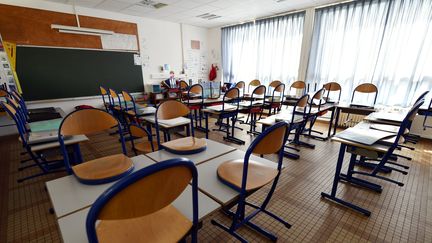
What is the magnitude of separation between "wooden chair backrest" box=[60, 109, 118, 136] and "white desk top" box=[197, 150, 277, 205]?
0.82 meters

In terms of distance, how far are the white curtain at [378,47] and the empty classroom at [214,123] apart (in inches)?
0.9

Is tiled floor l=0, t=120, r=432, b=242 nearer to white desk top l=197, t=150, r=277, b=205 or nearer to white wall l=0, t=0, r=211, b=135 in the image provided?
white desk top l=197, t=150, r=277, b=205

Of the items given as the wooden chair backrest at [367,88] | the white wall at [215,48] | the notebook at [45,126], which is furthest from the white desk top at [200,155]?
the white wall at [215,48]

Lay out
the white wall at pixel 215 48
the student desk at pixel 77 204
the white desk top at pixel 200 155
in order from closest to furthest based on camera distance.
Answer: the student desk at pixel 77 204 → the white desk top at pixel 200 155 → the white wall at pixel 215 48

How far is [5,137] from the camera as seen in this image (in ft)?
13.1

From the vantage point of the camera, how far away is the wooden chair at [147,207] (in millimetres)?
531

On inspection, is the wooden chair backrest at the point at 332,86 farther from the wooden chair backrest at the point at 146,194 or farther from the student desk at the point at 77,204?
the wooden chair backrest at the point at 146,194

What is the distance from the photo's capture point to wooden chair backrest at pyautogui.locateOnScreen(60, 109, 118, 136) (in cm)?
140

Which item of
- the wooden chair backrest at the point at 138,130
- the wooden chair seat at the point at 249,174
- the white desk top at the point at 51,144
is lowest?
the wooden chair backrest at the point at 138,130

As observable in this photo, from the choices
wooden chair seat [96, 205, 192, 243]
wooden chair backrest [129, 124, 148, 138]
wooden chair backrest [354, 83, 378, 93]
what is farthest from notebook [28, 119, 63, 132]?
wooden chair backrest [354, 83, 378, 93]

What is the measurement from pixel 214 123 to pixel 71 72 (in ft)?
11.6

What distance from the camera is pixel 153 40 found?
223 inches

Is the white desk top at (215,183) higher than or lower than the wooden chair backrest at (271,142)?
lower

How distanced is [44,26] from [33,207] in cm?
393
